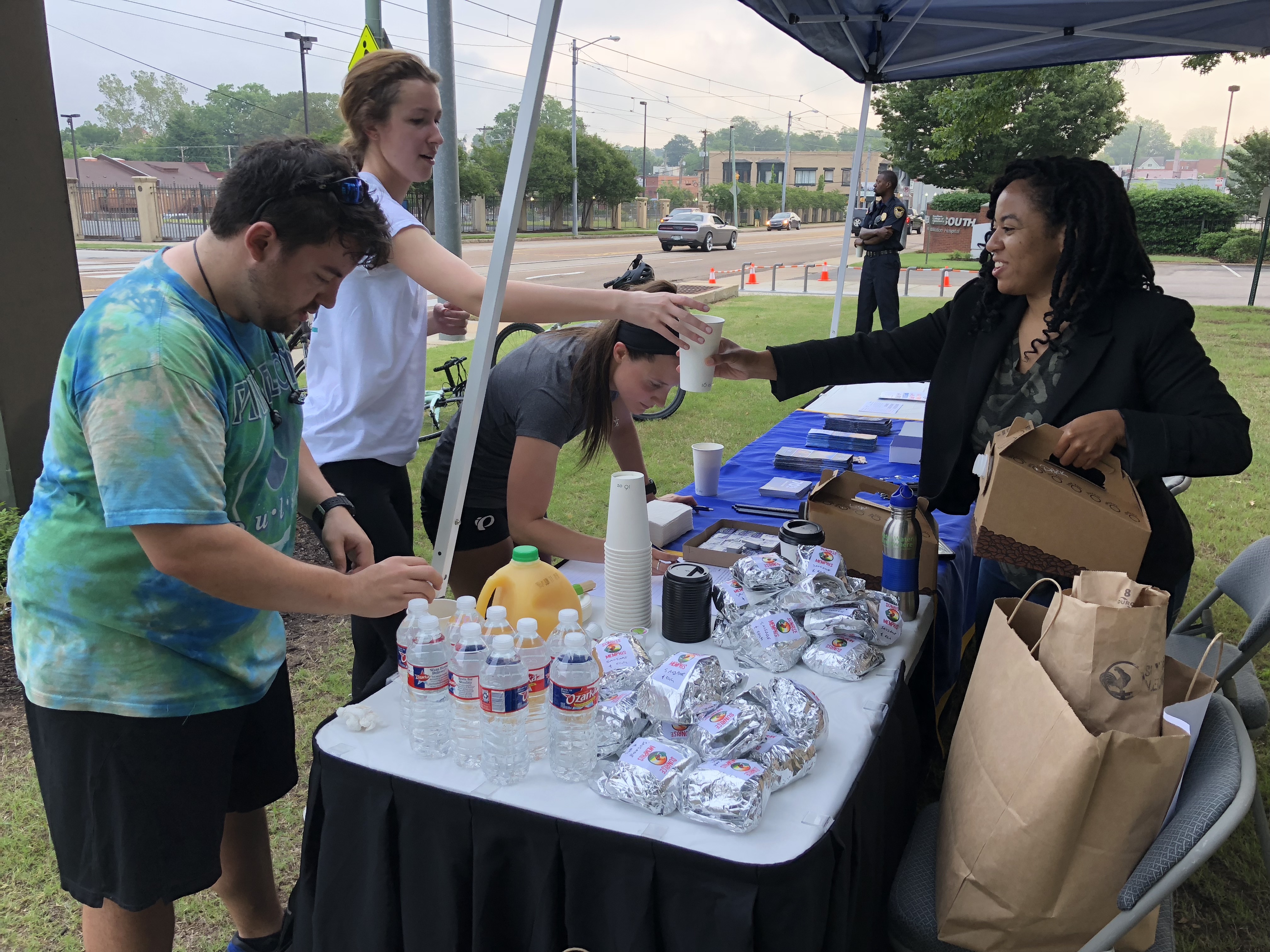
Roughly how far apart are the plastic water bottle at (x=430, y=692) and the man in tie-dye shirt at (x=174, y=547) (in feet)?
0.27

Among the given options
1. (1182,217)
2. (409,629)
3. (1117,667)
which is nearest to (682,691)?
(409,629)

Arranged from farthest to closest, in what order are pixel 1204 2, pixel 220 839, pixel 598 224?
pixel 598 224, pixel 1204 2, pixel 220 839

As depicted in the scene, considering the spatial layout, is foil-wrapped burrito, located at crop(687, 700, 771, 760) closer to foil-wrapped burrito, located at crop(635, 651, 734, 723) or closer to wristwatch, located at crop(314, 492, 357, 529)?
foil-wrapped burrito, located at crop(635, 651, 734, 723)

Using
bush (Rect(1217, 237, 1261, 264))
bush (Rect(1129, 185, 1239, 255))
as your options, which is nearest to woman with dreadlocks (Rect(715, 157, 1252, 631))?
bush (Rect(1217, 237, 1261, 264))

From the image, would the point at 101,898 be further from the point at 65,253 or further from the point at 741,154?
the point at 741,154

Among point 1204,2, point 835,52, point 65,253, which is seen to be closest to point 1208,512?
point 1204,2

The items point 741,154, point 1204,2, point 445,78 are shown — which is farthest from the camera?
point 741,154

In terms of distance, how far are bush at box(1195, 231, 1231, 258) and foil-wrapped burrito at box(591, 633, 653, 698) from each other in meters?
28.9

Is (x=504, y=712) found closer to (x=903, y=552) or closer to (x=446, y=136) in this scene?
(x=903, y=552)

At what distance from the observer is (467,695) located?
125 centimetres

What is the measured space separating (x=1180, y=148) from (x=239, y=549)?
193371 millimetres

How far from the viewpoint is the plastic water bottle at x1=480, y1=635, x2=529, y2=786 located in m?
1.17

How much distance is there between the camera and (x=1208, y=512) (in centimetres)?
495

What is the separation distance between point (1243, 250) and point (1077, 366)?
85.0ft
